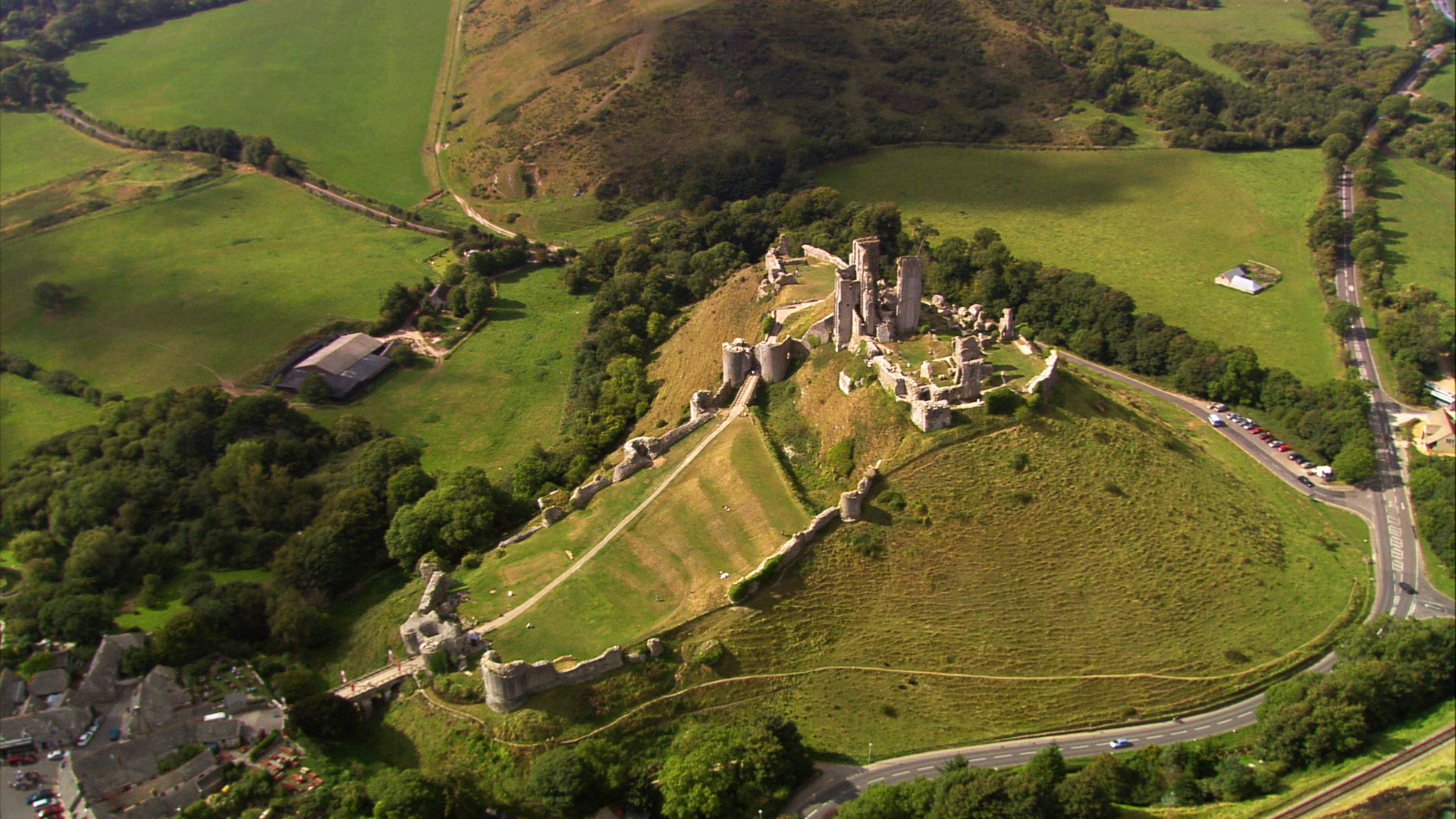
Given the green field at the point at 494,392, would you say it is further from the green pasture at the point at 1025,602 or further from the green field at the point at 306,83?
the green field at the point at 306,83

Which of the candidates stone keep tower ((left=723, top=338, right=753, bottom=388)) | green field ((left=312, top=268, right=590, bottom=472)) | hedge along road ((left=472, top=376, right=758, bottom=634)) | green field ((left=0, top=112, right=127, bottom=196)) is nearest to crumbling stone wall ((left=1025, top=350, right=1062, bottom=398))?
hedge along road ((left=472, top=376, right=758, bottom=634))

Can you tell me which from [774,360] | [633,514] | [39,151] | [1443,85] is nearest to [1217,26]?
[1443,85]

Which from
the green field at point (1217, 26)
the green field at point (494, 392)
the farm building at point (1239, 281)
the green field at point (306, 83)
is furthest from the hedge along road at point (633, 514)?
the green field at point (1217, 26)

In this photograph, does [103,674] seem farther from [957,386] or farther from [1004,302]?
[1004,302]

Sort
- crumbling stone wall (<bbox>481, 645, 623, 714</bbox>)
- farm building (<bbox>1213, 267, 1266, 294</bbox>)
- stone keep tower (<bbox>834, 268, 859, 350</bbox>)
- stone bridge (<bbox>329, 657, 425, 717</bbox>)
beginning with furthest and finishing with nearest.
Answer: farm building (<bbox>1213, 267, 1266, 294</bbox>)
stone keep tower (<bbox>834, 268, 859, 350</bbox>)
stone bridge (<bbox>329, 657, 425, 717</bbox>)
crumbling stone wall (<bbox>481, 645, 623, 714</bbox>)

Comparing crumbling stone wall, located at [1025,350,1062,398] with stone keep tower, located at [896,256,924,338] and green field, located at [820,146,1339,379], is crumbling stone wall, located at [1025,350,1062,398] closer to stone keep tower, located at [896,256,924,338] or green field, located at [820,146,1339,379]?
stone keep tower, located at [896,256,924,338]

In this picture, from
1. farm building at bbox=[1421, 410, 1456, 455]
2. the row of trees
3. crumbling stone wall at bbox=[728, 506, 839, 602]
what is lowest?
farm building at bbox=[1421, 410, 1456, 455]
